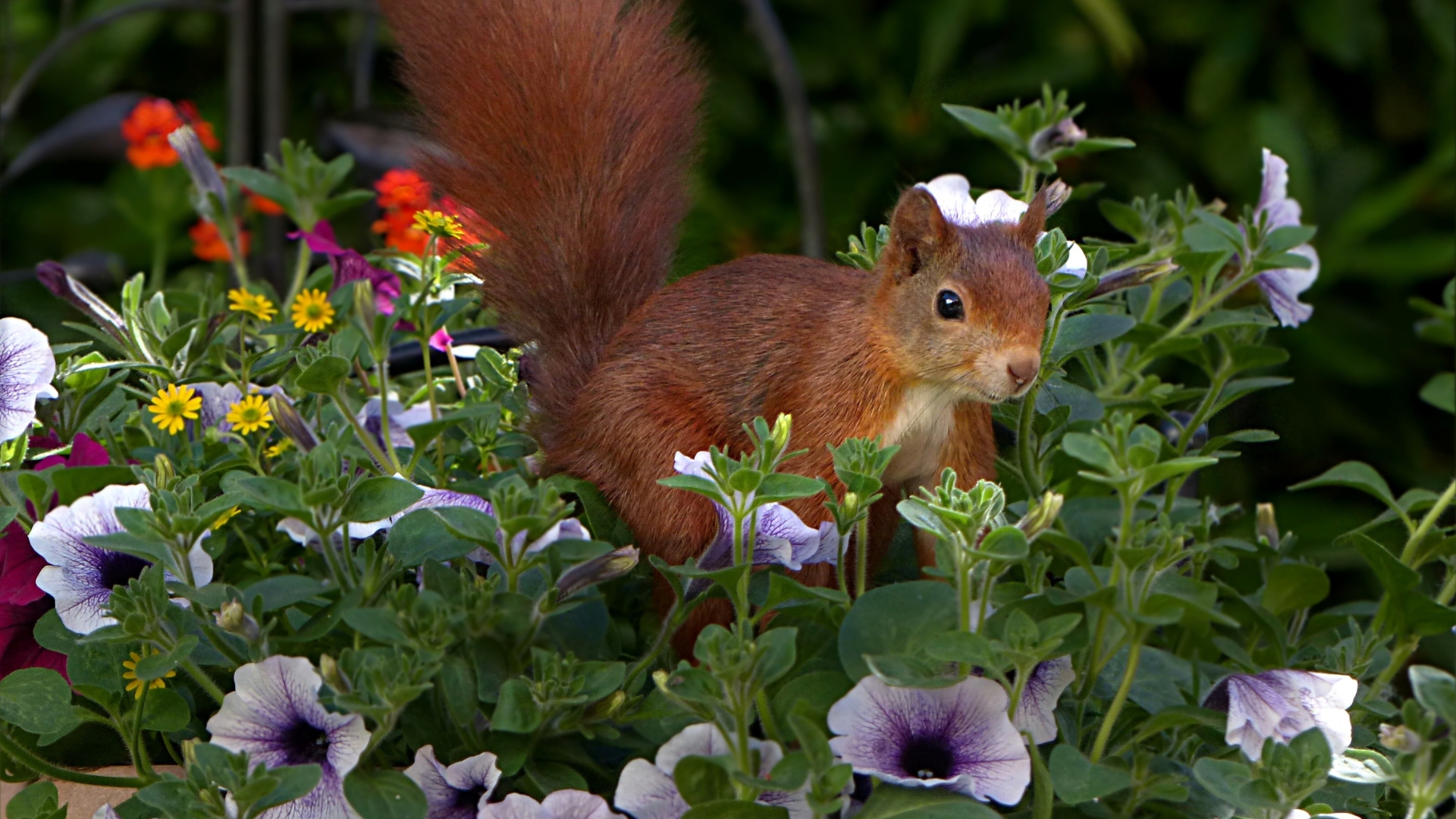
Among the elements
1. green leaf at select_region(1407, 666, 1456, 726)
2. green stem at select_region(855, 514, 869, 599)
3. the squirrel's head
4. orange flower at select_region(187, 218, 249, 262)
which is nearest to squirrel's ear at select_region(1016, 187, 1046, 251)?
the squirrel's head

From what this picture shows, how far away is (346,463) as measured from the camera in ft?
2.37

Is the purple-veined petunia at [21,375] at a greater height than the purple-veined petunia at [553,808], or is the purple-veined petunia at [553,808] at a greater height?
the purple-veined petunia at [21,375]

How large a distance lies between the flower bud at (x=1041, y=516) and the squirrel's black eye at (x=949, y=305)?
0.13 meters

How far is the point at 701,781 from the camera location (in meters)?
0.54

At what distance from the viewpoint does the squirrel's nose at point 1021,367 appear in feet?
1.99

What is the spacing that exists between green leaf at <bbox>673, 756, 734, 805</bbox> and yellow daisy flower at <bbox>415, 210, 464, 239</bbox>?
0.33 m

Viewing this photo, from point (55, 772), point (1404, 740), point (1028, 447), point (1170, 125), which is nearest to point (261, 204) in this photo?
point (55, 772)

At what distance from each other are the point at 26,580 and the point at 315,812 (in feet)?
0.66

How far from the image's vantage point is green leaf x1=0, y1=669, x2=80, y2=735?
0.60m

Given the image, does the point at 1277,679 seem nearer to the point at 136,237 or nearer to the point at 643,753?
the point at 643,753

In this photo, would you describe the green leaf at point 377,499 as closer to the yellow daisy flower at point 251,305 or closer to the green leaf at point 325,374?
the green leaf at point 325,374

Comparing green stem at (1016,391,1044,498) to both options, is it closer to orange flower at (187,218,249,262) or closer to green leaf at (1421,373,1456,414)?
green leaf at (1421,373,1456,414)

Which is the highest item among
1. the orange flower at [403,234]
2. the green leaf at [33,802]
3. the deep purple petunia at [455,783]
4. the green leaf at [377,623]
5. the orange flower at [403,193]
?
the orange flower at [403,193]

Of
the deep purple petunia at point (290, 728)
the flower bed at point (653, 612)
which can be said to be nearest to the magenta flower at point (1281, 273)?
the flower bed at point (653, 612)
